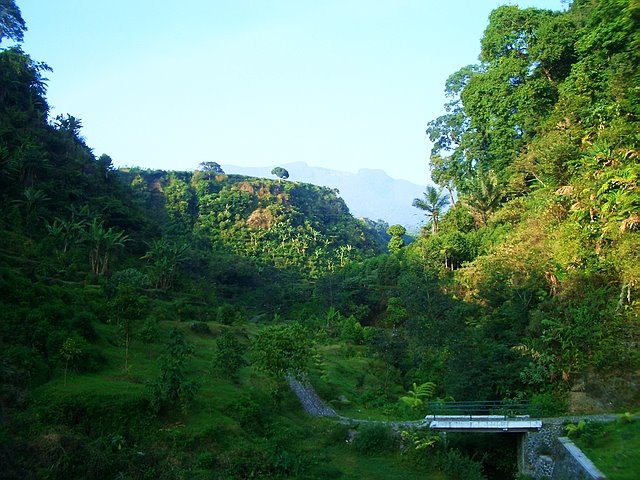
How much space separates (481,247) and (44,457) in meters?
26.4

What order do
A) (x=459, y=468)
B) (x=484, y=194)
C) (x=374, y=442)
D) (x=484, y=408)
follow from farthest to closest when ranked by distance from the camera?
(x=484, y=194) < (x=484, y=408) < (x=374, y=442) < (x=459, y=468)

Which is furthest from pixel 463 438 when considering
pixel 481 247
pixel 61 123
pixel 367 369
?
pixel 61 123

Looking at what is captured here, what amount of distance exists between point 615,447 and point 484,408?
528 centimetres

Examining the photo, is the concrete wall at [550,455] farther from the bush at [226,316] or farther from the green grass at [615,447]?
the bush at [226,316]

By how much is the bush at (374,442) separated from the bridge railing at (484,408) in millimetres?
2475

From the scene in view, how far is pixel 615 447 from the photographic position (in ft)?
44.9

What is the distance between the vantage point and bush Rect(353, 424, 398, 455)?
16.4 metres

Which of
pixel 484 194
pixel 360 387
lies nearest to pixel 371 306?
pixel 484 194

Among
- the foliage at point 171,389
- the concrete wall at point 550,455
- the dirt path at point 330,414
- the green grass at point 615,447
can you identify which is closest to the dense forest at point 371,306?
the foliage at point 171,389

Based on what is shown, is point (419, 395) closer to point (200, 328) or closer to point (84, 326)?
point (200, 328)

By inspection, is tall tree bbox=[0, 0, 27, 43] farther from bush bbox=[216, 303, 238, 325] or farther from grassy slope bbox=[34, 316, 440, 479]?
grassy slope bbox=[34, 316, 440, 479]

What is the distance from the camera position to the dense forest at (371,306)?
1474 centimetres

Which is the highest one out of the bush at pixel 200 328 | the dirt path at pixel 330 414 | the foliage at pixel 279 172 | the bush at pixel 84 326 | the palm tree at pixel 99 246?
the foliage at pixel 279 172

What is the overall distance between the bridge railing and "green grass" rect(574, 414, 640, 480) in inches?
85.9
